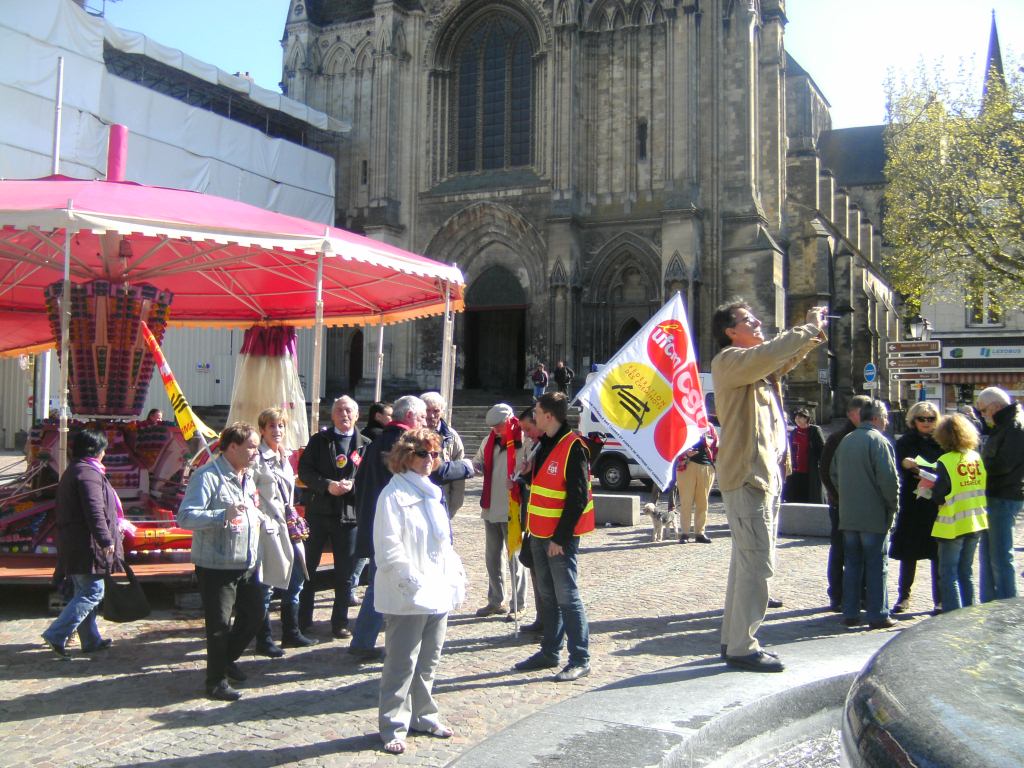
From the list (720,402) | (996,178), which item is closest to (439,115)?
(996,178)

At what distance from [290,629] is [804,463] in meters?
8.80

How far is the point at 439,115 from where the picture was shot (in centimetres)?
2952

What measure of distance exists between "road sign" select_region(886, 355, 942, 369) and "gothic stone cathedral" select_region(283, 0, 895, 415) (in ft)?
34.9

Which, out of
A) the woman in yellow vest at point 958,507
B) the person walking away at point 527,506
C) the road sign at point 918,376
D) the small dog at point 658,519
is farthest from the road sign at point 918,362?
the person walking away at point 527,506

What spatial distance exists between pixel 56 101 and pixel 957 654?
23960 millimetres

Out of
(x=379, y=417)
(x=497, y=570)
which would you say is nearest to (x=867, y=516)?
(x=497, y=570)

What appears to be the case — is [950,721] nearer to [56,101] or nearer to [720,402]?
[720,402]

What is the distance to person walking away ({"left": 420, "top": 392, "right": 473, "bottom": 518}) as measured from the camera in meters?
5.96

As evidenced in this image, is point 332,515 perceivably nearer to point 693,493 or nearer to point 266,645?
point 266,645

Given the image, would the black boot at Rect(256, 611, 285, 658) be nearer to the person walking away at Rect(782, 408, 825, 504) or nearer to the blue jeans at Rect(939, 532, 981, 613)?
the blue jeans at Rect(939, 532, 981, 613)

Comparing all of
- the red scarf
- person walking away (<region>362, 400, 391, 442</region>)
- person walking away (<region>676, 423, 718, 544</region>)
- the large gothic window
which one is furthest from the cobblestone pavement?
the large gothic window

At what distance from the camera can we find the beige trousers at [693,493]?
1075 cm

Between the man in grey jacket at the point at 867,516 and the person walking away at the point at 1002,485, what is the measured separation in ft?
2.31

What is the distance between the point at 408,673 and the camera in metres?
4.14
